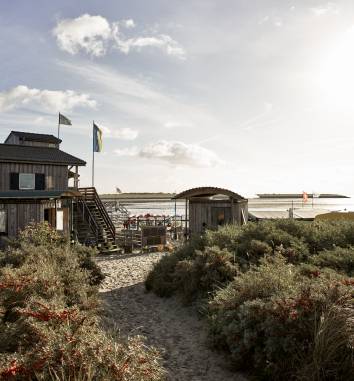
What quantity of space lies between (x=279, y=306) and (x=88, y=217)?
2082cm

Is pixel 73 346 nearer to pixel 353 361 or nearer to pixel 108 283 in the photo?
pixel 353 361

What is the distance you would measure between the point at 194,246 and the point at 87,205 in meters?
14.8

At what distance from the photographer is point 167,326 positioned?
9.05 meters

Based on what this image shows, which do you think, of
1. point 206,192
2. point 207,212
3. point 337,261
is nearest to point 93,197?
point 207,212

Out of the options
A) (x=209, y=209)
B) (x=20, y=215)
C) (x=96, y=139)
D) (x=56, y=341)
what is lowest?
(x=56, y=341)

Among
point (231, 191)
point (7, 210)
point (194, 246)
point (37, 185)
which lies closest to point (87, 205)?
point (37, 185)

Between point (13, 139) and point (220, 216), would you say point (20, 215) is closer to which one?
point (220, 216)

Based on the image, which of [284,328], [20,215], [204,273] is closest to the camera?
[284,328]

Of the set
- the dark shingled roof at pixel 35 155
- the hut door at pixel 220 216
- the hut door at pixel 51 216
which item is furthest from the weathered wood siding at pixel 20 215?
the hut door at pixel 220 216

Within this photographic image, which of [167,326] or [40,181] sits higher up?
[40,181]

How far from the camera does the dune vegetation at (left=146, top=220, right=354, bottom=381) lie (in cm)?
552

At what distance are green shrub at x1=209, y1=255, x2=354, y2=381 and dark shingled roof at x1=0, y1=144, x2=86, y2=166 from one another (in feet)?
68.3

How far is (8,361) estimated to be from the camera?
4668 mm

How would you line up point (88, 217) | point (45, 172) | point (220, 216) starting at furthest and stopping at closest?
point (45, 172), point (88, 217), point (220, 216)
